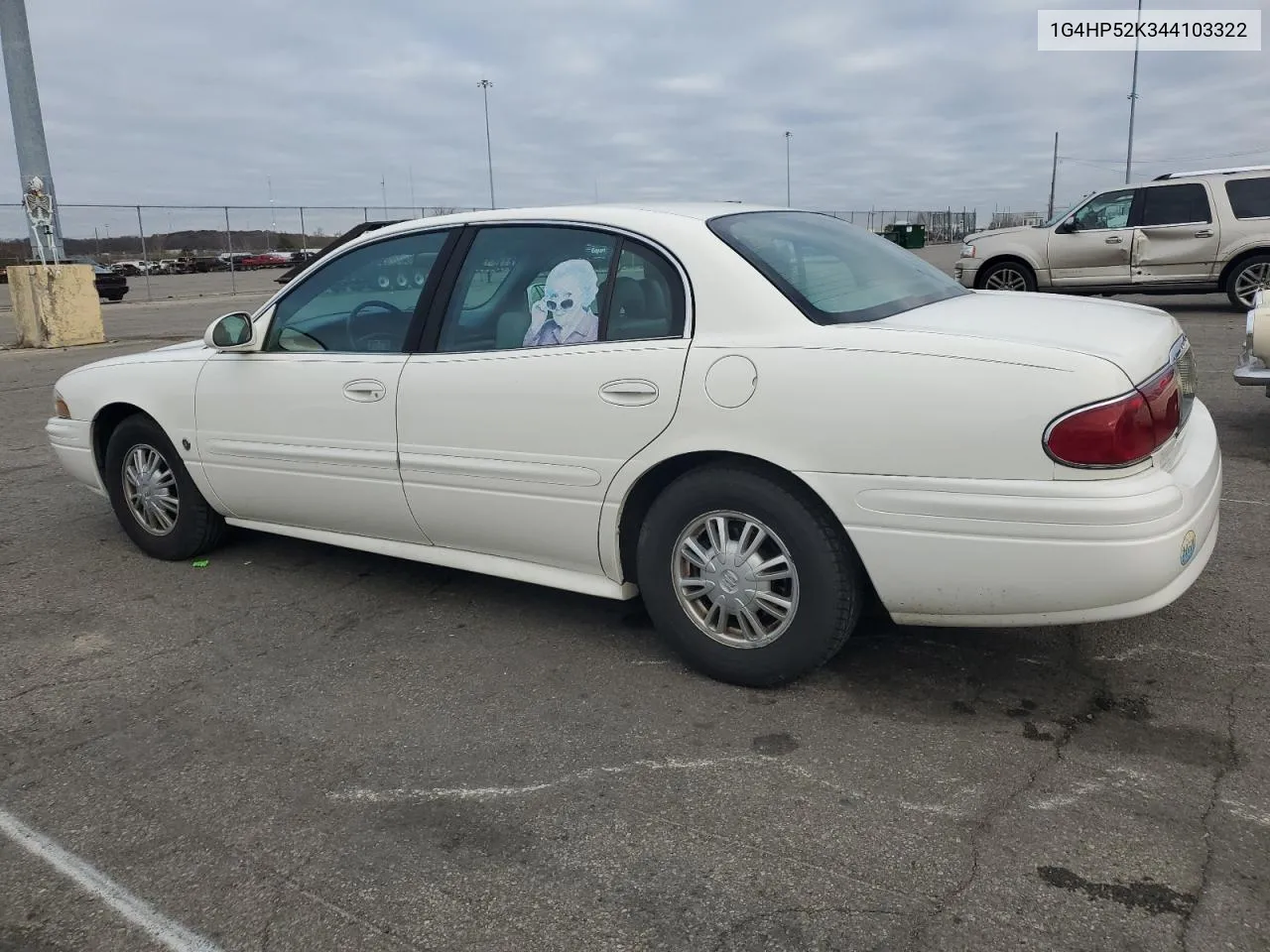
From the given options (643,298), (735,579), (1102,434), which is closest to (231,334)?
(643,298)

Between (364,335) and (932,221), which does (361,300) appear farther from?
(932,221)

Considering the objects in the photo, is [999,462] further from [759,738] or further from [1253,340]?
[1253,340]

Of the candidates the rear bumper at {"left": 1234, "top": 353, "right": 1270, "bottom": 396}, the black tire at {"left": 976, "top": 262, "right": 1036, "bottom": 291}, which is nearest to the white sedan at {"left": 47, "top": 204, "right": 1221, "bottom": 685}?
the rear bumper at {"left": 1234, "top": 353, "right": 1270, "bottom": 396}

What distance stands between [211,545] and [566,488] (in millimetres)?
2260

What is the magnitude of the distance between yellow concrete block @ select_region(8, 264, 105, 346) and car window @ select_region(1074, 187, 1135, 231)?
14.1 meters

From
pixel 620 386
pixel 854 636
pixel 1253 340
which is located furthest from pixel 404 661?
pixel 1253 340

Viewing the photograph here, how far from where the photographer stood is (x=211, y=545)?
4.88m

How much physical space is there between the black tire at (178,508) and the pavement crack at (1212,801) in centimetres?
408

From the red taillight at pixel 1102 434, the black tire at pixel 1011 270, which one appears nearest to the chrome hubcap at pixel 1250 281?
the black tire at pixel 1011 270

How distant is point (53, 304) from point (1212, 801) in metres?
15.9

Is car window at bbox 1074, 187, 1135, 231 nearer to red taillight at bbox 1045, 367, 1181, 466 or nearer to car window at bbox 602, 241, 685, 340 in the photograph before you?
car window at bbox 602, 241, 685, 340

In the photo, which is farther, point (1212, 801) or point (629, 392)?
point (629, 392)

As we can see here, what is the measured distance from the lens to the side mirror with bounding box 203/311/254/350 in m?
4.32

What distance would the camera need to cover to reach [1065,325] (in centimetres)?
314
